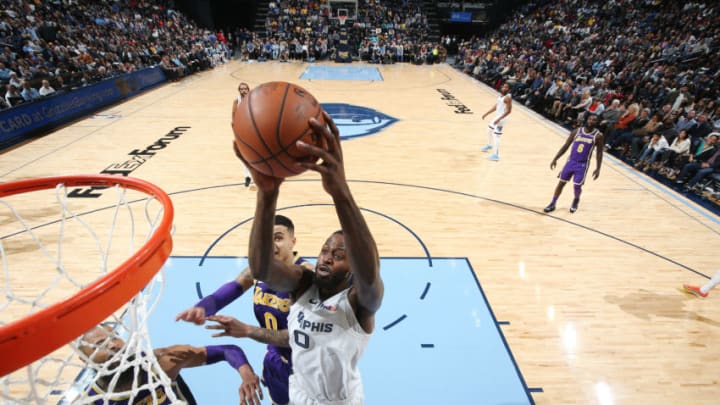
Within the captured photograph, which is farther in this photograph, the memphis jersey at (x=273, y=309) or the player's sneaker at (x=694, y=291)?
the player's sneaker at (x=694, y=291)

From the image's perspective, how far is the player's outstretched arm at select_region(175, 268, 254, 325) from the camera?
2.00m

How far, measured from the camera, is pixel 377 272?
55.1 inches

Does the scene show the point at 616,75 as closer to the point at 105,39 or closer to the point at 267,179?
the point at 267,179

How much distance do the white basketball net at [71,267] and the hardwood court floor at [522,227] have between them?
0.83m

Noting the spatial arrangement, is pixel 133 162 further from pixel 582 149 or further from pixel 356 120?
pixel 582 149

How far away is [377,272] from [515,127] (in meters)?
10.7

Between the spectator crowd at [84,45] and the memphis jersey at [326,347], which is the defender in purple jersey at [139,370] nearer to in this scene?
the memphis jersey at [326,347]

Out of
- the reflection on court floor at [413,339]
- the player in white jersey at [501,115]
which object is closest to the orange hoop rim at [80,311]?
the reflection on court floor at [413,339]

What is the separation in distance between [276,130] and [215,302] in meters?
1.35

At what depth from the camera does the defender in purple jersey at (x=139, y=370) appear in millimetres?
1808

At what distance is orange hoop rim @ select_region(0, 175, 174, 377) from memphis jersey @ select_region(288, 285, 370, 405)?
2.06ft

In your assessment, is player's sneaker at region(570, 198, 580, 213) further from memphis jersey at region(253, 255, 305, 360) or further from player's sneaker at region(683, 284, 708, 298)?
memphis jersey at region(253, 255, 305, 360)

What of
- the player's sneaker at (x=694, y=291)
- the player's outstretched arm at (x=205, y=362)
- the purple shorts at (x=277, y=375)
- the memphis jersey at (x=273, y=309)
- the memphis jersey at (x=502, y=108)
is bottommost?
the player's sneaker at (x=694, y=291)

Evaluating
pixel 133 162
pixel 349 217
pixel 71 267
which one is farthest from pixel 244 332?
pixel 133 162
